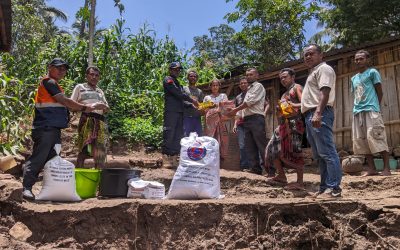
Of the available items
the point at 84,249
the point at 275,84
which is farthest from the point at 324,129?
the point at 275,84

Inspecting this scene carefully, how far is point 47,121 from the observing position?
4.26 metres

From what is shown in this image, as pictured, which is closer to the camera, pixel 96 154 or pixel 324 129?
pixel 324 129

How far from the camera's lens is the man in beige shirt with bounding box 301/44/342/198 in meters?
3.92

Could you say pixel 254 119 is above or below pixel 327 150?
above

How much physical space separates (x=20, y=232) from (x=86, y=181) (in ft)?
3.76

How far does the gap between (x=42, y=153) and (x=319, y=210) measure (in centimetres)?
265

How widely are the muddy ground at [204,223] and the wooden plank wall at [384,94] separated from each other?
14.3 feet

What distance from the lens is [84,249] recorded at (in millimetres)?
3445

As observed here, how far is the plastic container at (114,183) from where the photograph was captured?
434 cm

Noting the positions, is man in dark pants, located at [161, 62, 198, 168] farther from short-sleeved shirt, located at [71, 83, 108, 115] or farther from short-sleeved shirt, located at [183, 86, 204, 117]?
short-sleeved shirt, located at [71, 83, 108, 115]

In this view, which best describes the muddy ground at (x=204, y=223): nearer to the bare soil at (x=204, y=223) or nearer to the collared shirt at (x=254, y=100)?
the bare soil at (x=204, y=223)

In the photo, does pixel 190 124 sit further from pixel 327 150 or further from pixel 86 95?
pixel 327 150

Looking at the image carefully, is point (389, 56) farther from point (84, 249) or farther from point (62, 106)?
point (84, 249)

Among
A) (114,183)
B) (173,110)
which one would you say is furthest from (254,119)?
(114,183)
